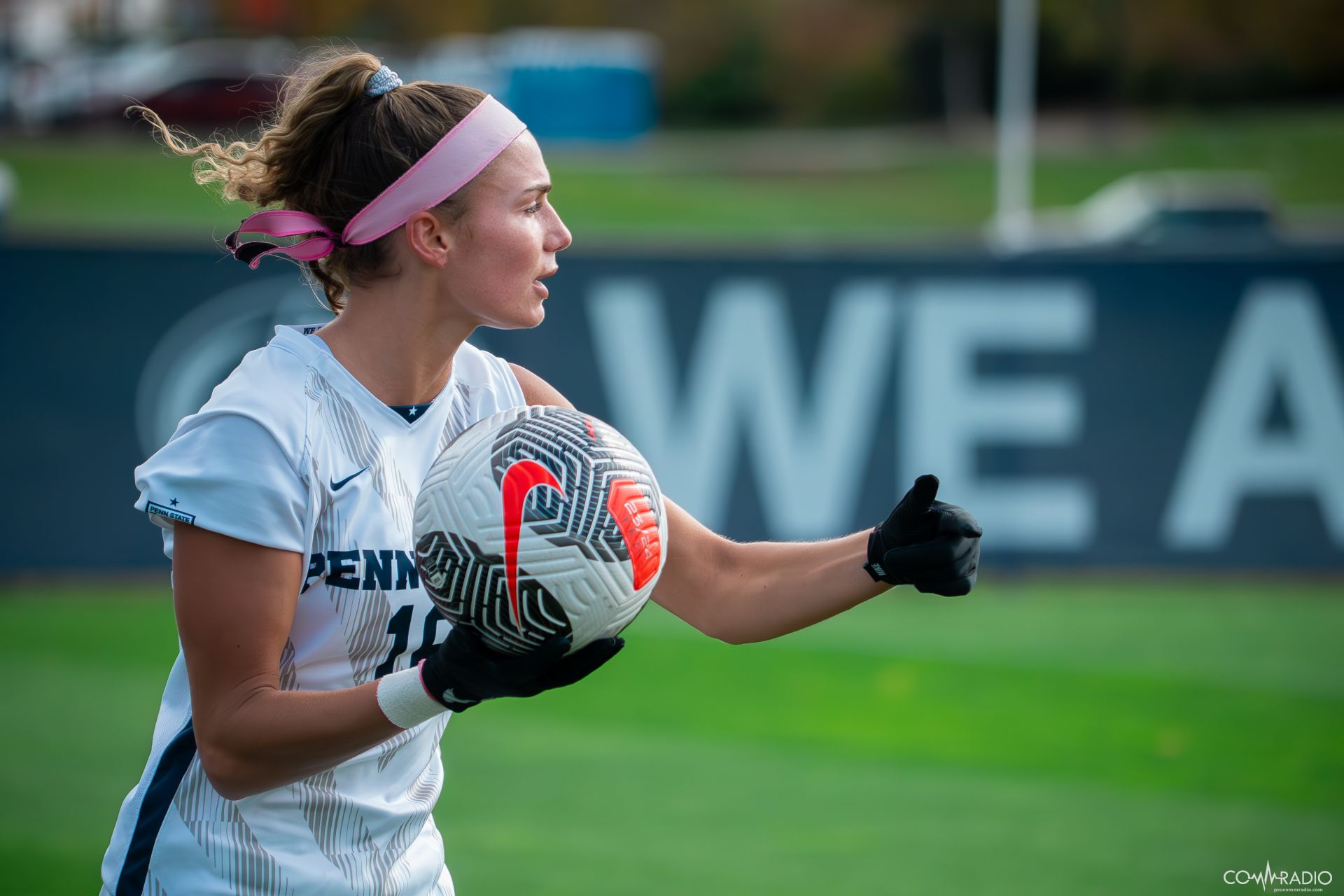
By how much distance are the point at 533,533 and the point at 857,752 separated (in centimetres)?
401

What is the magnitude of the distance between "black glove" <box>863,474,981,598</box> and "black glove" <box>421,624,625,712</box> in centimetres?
74

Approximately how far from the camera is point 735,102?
125ft

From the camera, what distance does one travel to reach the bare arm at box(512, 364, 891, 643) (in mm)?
2799

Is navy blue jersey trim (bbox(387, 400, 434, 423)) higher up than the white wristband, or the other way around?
navy blue jersey trim (bbox(387, 400, 434, 423))

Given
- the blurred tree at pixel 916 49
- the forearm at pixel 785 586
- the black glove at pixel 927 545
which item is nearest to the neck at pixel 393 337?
the forearm at pixel 785 586

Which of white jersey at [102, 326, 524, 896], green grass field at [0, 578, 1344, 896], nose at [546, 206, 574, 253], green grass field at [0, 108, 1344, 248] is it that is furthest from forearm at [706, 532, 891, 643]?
green grass field at [0, 108, 1344, 248]

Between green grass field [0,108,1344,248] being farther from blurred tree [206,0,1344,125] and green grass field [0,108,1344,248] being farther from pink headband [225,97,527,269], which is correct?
pink headband [225,97,527,269]

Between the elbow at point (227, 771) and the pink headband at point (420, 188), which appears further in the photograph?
the pink headband at point (420, 188)

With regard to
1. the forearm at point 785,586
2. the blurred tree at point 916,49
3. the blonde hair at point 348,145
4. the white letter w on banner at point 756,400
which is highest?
the blurred tree at point 916,49

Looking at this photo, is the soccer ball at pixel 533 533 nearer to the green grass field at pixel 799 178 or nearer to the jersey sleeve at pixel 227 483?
the jersey sleeve at pixel 227 483

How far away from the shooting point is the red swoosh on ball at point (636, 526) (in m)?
2.30

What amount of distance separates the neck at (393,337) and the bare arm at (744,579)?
32 centimetres

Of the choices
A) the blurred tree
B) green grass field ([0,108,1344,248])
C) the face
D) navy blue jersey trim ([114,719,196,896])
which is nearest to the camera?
navy blue jersey trim ([114,719,196,896])

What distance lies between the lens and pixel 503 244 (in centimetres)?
250
